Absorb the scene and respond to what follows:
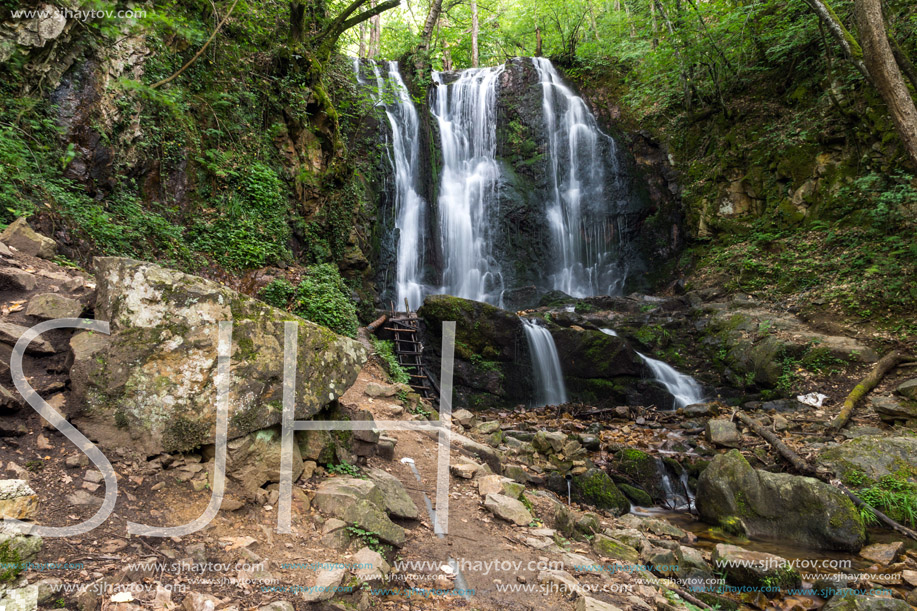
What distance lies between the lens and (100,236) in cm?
464

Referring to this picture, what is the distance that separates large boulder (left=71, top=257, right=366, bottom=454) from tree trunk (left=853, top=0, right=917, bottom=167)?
929 cm

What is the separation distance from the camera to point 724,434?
7.17m

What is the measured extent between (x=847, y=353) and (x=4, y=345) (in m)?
11.6

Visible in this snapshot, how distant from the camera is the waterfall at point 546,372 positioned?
33.6ft

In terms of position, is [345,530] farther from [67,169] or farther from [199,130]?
[199,130]

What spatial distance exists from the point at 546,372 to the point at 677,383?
3.07m

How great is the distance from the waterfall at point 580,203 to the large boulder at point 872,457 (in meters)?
9.33

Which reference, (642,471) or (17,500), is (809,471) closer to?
(642,471)

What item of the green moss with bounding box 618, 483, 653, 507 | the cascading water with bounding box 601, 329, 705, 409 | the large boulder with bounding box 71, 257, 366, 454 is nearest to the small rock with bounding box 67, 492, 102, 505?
the large boulder with bounding box 71, 257, 366, 454

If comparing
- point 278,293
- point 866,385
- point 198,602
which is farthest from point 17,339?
point 866,385

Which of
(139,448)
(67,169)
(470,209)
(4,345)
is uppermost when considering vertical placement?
(470,209)

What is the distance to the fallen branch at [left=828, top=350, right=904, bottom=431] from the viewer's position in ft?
23.1

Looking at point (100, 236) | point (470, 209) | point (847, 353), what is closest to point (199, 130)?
point (100, 236)

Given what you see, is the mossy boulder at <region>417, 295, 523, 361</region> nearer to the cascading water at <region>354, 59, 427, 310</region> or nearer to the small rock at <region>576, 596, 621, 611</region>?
the cascading water at <region>354, 59, 427, 310</region>
